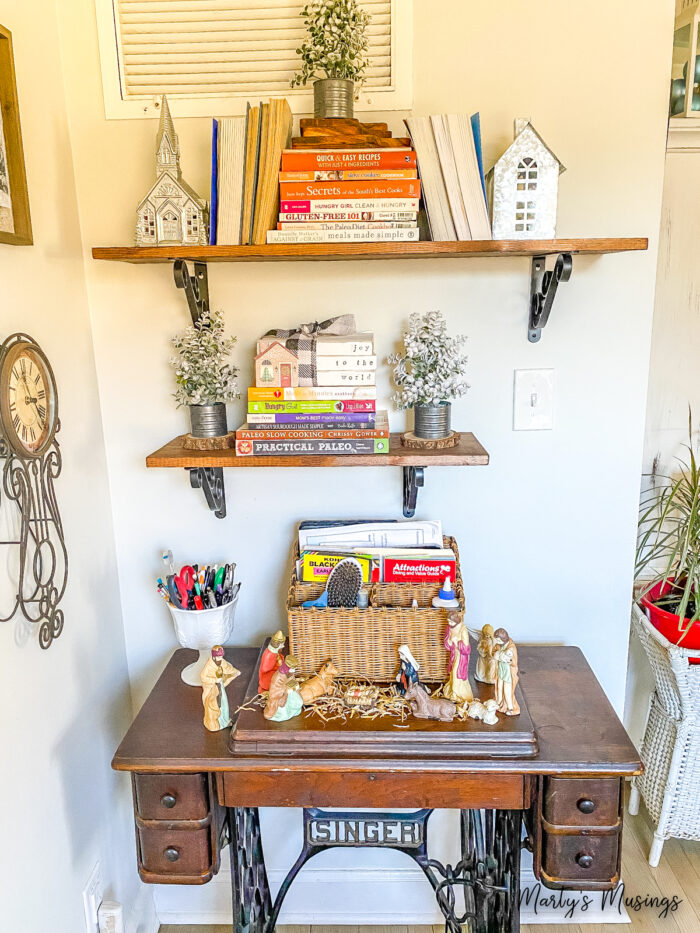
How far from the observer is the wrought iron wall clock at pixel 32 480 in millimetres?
1176

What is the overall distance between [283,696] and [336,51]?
1187mm

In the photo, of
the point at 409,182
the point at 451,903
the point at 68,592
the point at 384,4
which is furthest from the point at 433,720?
the point at 384,4

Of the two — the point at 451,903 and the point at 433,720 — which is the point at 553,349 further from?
the point at 451,903

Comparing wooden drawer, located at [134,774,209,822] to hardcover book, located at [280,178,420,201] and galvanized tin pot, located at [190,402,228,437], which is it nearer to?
galvanized tin pot, located at [190,402,228,437]

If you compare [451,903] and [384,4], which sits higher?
[384,4]

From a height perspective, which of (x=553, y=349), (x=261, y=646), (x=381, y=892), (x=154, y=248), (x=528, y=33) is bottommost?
(x=381, y=892)

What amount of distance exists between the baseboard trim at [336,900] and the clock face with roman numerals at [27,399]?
123 centimetres

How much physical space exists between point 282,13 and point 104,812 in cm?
169

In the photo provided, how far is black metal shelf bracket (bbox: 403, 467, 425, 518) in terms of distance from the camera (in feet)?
4.97

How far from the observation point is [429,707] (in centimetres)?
132

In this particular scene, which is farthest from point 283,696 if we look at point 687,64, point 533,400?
point 687,64

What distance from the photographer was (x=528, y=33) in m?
1.42

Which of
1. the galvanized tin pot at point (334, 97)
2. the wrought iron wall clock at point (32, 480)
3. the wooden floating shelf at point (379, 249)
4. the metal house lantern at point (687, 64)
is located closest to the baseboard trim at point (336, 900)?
the wrought iron wall clock at point (32, 480)

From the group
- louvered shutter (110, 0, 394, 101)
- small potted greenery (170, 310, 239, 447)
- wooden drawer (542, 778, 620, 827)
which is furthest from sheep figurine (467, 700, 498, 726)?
louvered shutter (110, 0, 394, 101)
